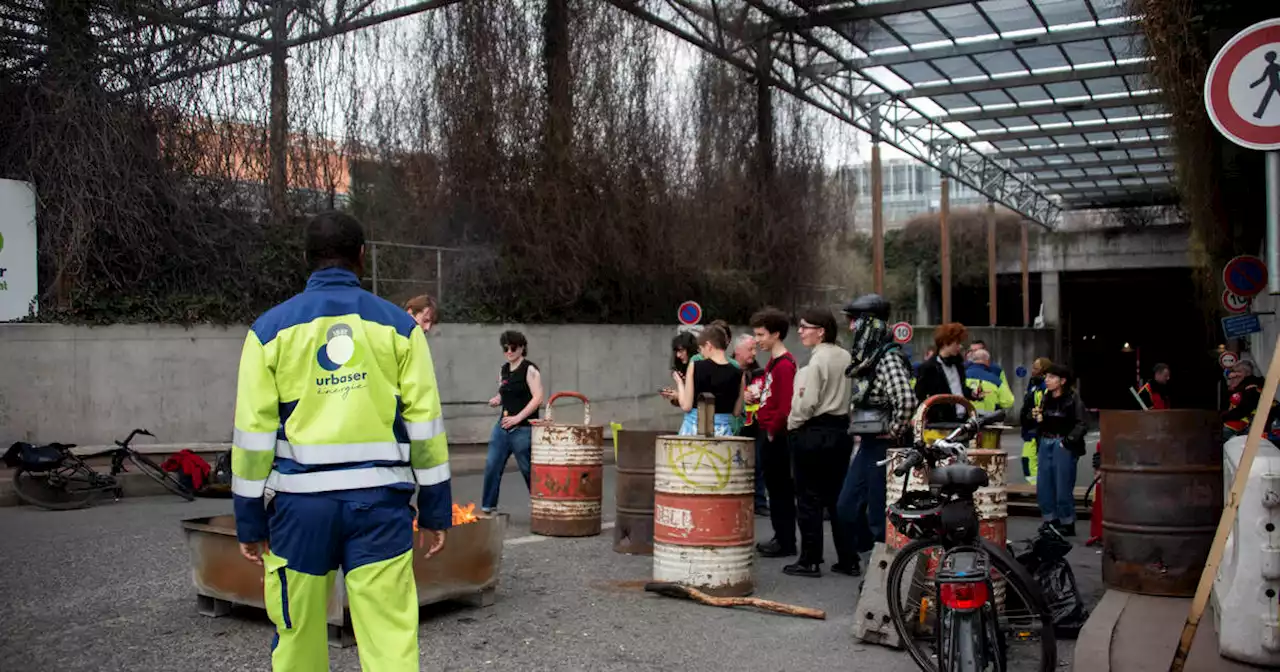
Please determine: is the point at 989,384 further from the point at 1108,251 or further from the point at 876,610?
the point at 1108,251

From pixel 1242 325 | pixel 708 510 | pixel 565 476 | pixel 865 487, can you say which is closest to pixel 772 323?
pixel 865 487

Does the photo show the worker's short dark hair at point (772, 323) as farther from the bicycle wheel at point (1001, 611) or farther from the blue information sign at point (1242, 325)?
the blue information sign at point (1242, 325)

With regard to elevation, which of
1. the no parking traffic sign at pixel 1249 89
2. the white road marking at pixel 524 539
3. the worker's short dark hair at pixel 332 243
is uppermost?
the no parking traffic sign at pixel 1249 89

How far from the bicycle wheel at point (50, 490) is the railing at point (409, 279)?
7.47 meters

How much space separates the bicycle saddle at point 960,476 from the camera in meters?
4.65

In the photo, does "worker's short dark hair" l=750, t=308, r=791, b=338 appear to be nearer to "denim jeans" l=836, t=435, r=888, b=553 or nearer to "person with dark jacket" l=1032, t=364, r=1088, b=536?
"denim jeans" l=836, t=435, r=888, b=553

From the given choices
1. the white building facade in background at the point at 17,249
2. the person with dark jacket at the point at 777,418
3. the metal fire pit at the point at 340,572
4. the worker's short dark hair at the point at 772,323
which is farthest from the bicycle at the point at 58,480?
the worker's short dark hair at the point at 772,323

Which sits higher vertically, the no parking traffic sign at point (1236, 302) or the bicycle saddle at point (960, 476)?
the no parking traffic sign at point (1236, 302)

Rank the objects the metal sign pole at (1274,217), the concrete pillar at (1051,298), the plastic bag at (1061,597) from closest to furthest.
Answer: the metal sign pole at (1274,217)
the plastic bag at (1061,597)
the concrete pillar at (1051,298)

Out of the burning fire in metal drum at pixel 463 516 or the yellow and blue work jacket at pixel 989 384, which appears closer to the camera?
the burning fire in metal drum at pixel 463 516

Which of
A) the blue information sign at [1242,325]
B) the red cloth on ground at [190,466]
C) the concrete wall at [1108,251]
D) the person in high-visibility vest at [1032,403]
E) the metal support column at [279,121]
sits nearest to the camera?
the person in high-visibility vest at [1032,403]

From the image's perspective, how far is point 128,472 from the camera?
13.8 m

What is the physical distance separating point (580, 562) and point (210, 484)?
674 cm

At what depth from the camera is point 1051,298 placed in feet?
160
